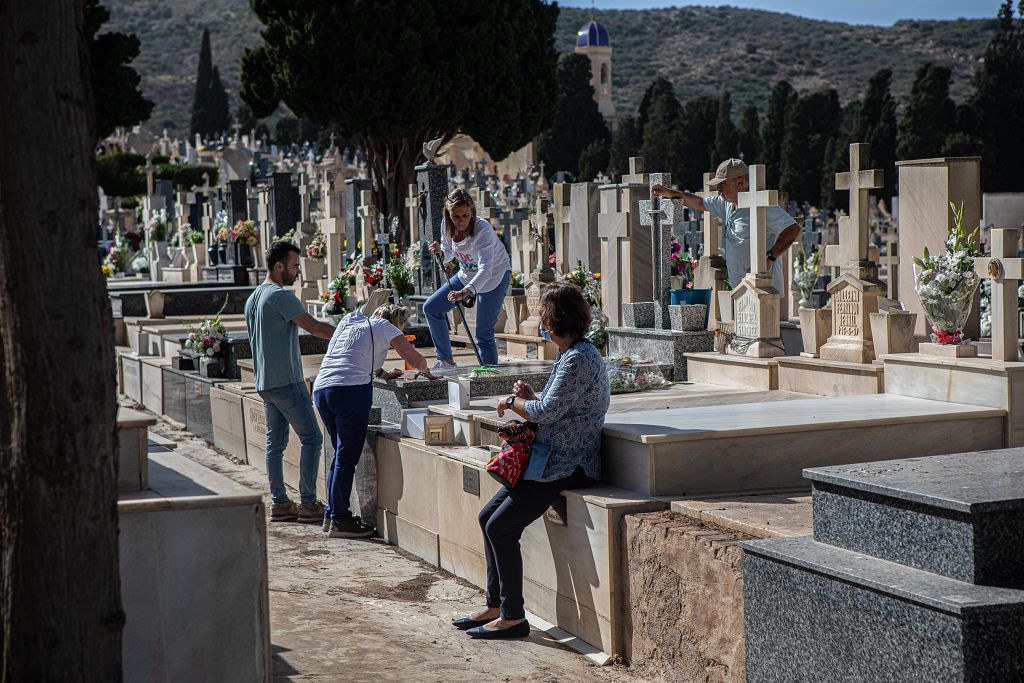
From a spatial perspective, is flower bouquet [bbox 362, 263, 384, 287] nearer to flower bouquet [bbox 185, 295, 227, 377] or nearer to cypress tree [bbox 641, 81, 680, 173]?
flower bouquet [bbox 185, 295, 227, 377]

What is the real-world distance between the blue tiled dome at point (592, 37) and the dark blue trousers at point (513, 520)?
101 m

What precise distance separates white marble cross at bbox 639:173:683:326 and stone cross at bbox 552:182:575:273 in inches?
109

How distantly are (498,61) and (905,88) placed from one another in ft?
267

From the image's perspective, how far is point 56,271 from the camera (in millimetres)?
3377

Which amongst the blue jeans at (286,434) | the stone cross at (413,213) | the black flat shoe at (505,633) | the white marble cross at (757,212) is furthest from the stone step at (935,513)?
the stone cross at (413,213)

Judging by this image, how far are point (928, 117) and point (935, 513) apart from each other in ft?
127

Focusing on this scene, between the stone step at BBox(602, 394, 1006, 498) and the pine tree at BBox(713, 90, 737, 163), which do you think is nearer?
the stone step at BBox(602, 394, 1006, 498)

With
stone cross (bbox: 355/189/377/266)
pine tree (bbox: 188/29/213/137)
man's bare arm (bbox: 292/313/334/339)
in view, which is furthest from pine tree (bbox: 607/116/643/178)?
man's bare arm (bbox: 292/313/334/339)

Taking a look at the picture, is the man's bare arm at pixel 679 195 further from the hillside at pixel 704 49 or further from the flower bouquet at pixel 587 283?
the hillside at pixel 704 49

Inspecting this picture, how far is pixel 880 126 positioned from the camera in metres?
45.4

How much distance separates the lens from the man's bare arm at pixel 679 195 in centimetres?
923

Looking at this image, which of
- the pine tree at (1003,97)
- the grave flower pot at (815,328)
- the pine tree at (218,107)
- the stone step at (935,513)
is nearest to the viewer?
the stone step at (935,513)

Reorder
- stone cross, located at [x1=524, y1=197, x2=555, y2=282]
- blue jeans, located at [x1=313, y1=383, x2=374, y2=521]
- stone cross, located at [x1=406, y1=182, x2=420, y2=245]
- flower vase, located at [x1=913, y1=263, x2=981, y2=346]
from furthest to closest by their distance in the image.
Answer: stone cross, located at [x1=406, y1=182, x2=420, y2=245] < stone cross, located at [x1=524, y1=197, x2=555, y2=282] < blue jeans, located at [x1=313, y1=383, x2=374, y2=521] < flower vase, located at [x1=913, y1=263, x2=981, y2=346]

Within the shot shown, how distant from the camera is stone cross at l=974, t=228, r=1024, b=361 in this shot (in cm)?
632
